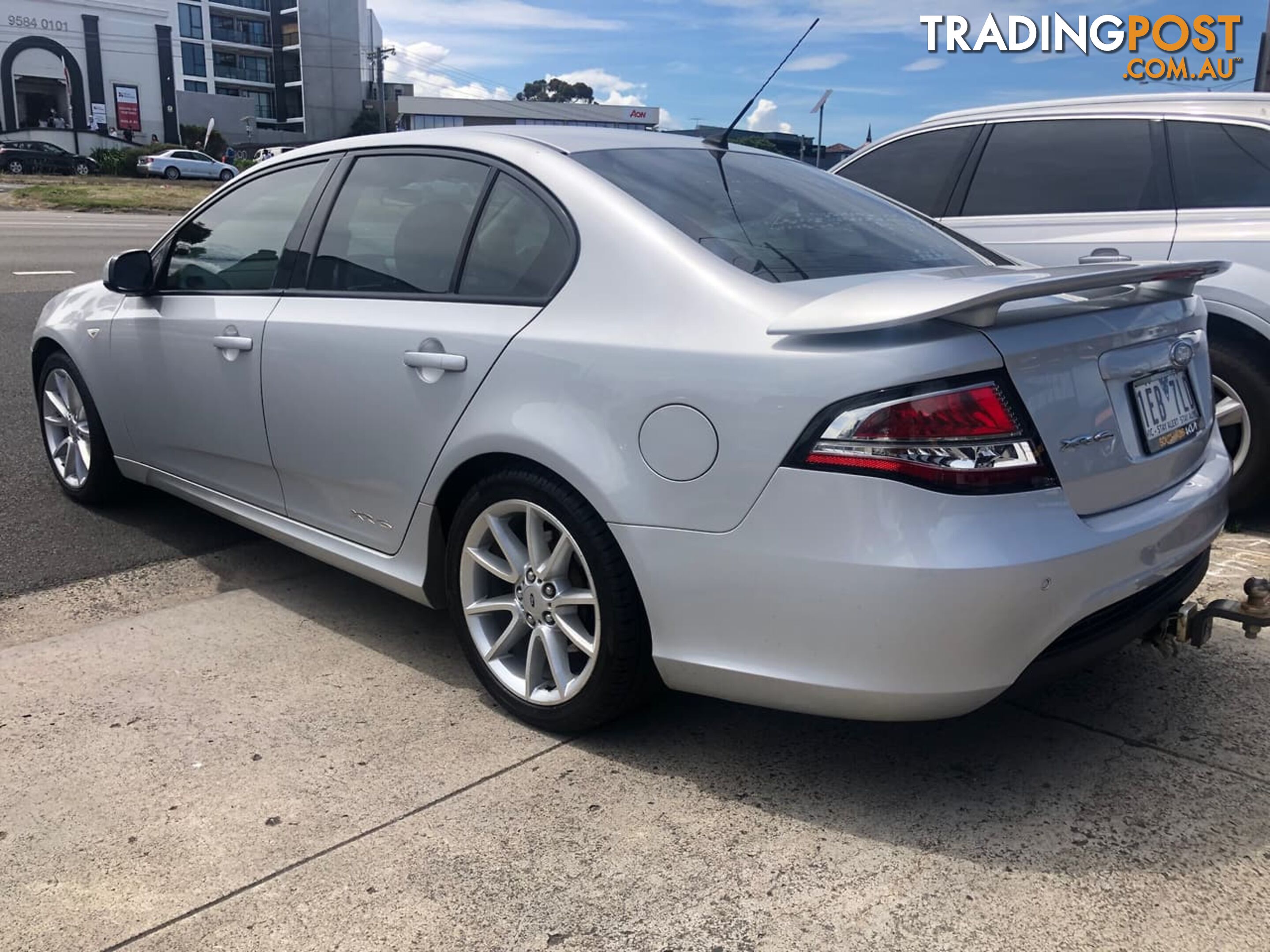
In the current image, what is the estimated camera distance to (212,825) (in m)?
2.66

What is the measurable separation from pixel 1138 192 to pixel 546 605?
3.62 metres

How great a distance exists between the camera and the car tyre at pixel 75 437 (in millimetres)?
4848

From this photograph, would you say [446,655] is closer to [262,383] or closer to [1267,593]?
[262,383]

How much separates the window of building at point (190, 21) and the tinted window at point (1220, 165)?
95.8 meters

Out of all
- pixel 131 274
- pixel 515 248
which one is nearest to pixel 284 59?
pixel 131 274

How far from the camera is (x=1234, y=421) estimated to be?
4.72 meters

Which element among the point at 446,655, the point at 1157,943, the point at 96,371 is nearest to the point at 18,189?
Answer: the point at 96,371

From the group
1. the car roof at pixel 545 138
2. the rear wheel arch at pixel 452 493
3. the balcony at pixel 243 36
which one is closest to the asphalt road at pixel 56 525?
the rear wheel arch at pixel 452 493

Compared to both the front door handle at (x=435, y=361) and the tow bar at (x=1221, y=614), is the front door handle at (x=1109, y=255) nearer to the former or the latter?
the tow bar at (x=1221, y=614)

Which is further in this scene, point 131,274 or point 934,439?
point 131,274

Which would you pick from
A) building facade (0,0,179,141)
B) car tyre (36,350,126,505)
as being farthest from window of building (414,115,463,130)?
car tyre (36,350,126,505)

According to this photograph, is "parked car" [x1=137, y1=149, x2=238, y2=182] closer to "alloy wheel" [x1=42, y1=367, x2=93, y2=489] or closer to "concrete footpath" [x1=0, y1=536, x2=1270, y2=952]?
"alloy wheel" [x1=42, y1=367, x2=93, y2=489]

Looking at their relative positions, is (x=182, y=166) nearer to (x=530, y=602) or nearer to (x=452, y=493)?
(x=452, y=493)

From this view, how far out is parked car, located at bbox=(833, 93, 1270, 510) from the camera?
4660 mm
